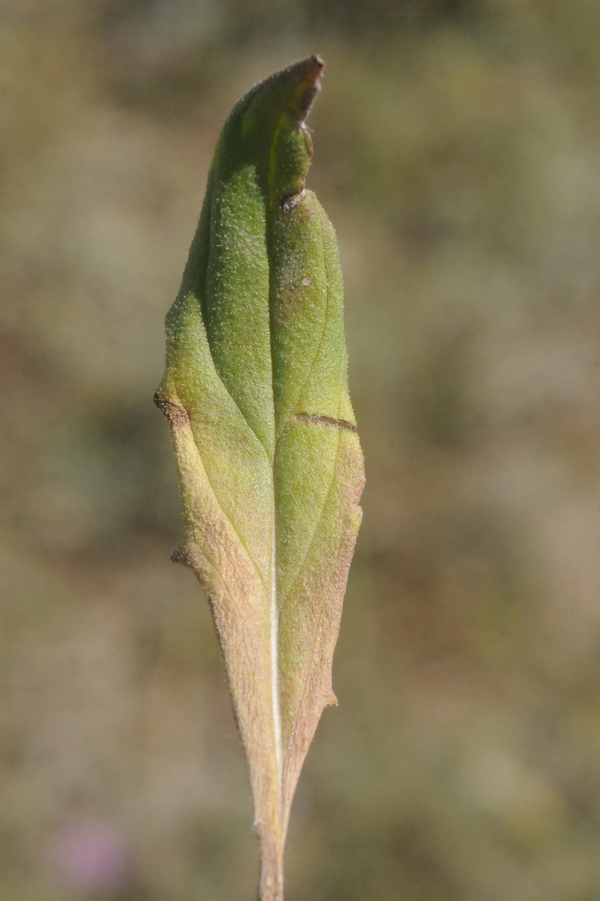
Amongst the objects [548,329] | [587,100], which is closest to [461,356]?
[548,329]

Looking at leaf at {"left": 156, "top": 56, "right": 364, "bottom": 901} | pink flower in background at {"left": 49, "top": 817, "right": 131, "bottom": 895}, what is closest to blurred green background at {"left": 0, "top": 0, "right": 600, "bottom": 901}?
pink flower in background at {"left": 49, "top": 817, "right": 131, "bottom": 895}

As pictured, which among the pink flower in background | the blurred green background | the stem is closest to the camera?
Answer: the stem

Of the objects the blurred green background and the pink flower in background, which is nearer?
the pink flower in background

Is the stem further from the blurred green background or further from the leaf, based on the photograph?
the blurred green background

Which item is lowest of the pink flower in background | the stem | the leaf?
the pink flower in background

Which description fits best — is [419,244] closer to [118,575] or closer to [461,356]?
[461,356]
